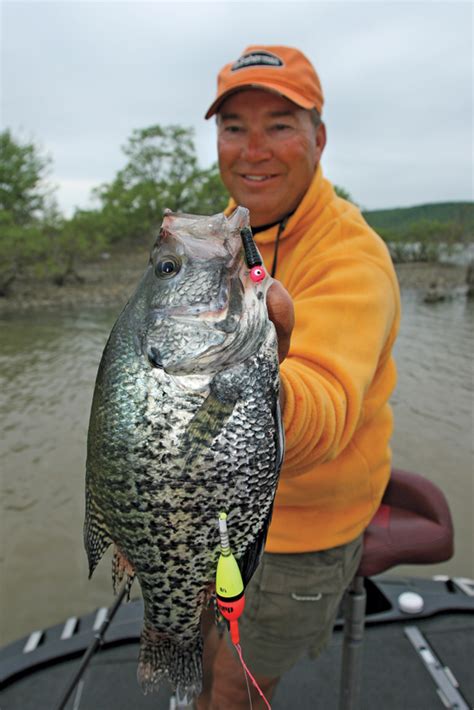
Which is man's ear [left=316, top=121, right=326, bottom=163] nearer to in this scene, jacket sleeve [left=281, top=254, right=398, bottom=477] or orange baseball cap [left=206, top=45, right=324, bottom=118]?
orange baseball cap [left=206, top=45, right=324, bottom=118]

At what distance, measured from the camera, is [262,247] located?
2186 millimetres

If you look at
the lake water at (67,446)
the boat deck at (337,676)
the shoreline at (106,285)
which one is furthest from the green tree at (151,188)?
the boat deck at (337,676)

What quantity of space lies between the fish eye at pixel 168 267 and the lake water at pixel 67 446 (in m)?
4.52

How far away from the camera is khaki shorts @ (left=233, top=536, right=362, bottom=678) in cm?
197

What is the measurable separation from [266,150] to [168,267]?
103 cm

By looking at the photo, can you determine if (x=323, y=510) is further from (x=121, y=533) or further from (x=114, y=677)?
(x=114, y=677)

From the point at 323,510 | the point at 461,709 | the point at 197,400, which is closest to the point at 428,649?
the point at 461,709

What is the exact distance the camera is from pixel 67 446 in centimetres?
812

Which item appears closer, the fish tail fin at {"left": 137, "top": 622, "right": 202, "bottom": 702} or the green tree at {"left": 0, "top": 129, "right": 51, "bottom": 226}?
the fish tail fin at {"left": 137, "top": 622, "right": 202, "bottom": 702}

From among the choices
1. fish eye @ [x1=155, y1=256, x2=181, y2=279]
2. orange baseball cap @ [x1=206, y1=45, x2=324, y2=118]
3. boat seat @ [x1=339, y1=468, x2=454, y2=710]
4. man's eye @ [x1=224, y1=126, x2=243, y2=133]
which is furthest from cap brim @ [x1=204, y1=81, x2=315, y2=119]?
boat seat @ [x1=339, y1=468, x2=454, y2=710]

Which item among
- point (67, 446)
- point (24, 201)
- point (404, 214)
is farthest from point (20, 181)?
point (404, 214)

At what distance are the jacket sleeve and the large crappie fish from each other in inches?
7.5

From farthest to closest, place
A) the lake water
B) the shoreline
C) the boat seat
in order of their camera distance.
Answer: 1. the shoreline
2. the lake water
3. the boat seat

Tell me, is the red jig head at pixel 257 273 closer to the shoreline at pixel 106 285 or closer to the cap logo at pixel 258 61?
the cap logo at pixel 258 61
